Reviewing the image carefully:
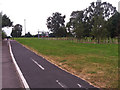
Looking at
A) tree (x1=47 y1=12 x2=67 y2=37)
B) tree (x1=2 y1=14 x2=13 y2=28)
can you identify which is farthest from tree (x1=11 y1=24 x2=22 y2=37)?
tree (x1=2 y1=14 x2=13 y2=28)

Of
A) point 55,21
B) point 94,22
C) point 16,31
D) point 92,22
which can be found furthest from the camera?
point 16,31

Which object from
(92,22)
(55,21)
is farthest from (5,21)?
(55,21)

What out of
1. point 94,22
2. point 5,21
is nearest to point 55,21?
point 5,21

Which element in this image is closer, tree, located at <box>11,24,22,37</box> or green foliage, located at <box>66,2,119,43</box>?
green foliage, located at <box>66,2,119,43</box>

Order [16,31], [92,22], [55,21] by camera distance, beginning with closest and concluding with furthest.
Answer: [92,22] < [55,21] < [16,31]

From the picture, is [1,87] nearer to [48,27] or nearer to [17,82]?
[17,82]

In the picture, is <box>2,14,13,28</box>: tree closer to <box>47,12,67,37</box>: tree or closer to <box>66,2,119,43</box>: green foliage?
<box>66,2,119,43</box>: green foliage

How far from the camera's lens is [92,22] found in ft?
155

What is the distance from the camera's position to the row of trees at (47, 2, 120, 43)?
37.3 metres

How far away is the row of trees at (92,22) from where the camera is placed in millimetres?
37344

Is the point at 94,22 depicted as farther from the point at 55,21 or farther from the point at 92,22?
the point at 55,21

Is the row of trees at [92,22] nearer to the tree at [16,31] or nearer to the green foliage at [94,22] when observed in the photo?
the green foliage at [94,22]

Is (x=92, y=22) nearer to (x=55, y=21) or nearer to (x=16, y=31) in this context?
(x=55, y=21)

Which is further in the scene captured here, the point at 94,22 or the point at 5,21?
the point at 5,21
